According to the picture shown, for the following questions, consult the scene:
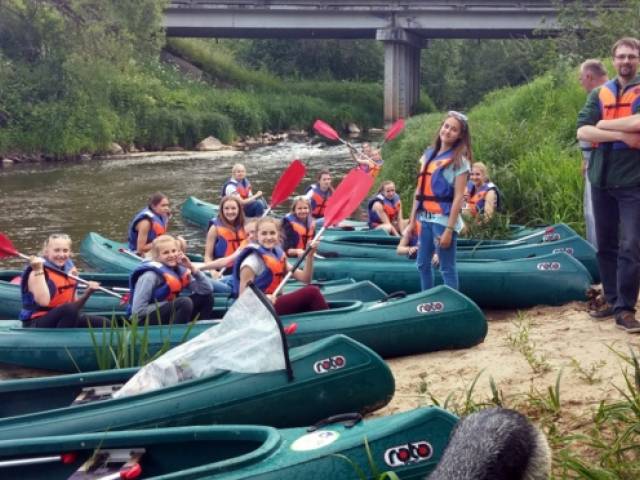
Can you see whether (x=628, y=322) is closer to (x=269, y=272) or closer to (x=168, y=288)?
(x=269, y=272)

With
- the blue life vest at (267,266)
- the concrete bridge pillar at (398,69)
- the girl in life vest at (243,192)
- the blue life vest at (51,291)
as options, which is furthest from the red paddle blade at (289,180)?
the concrete bridge pillar at (398,69)

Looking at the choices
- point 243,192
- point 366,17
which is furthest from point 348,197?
point 366,17

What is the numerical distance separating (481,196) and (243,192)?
365cm

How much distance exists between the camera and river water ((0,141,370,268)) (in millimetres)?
12305

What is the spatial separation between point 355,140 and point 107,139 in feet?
28.3

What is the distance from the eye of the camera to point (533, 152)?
9.55 m

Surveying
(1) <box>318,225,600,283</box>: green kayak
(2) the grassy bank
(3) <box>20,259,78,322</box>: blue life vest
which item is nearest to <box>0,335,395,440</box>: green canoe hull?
(3) <box>20,259,78,322</box>: blue life vest

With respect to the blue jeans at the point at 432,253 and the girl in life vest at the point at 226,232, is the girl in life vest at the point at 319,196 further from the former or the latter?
the blue jeans at the point at 432,253

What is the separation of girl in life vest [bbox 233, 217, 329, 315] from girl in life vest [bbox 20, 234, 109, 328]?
90 centimetres

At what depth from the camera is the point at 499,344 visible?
5.30 meters

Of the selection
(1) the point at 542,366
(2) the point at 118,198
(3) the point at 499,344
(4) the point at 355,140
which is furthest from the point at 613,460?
(4) the point at 355,140

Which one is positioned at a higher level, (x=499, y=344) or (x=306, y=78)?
(x=306, y=78)

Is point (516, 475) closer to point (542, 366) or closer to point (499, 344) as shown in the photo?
point (542, 366)

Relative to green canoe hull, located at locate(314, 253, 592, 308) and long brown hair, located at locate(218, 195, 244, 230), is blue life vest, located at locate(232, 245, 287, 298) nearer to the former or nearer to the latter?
green canoe hull, located at locate(314, 253, 592, 308)
